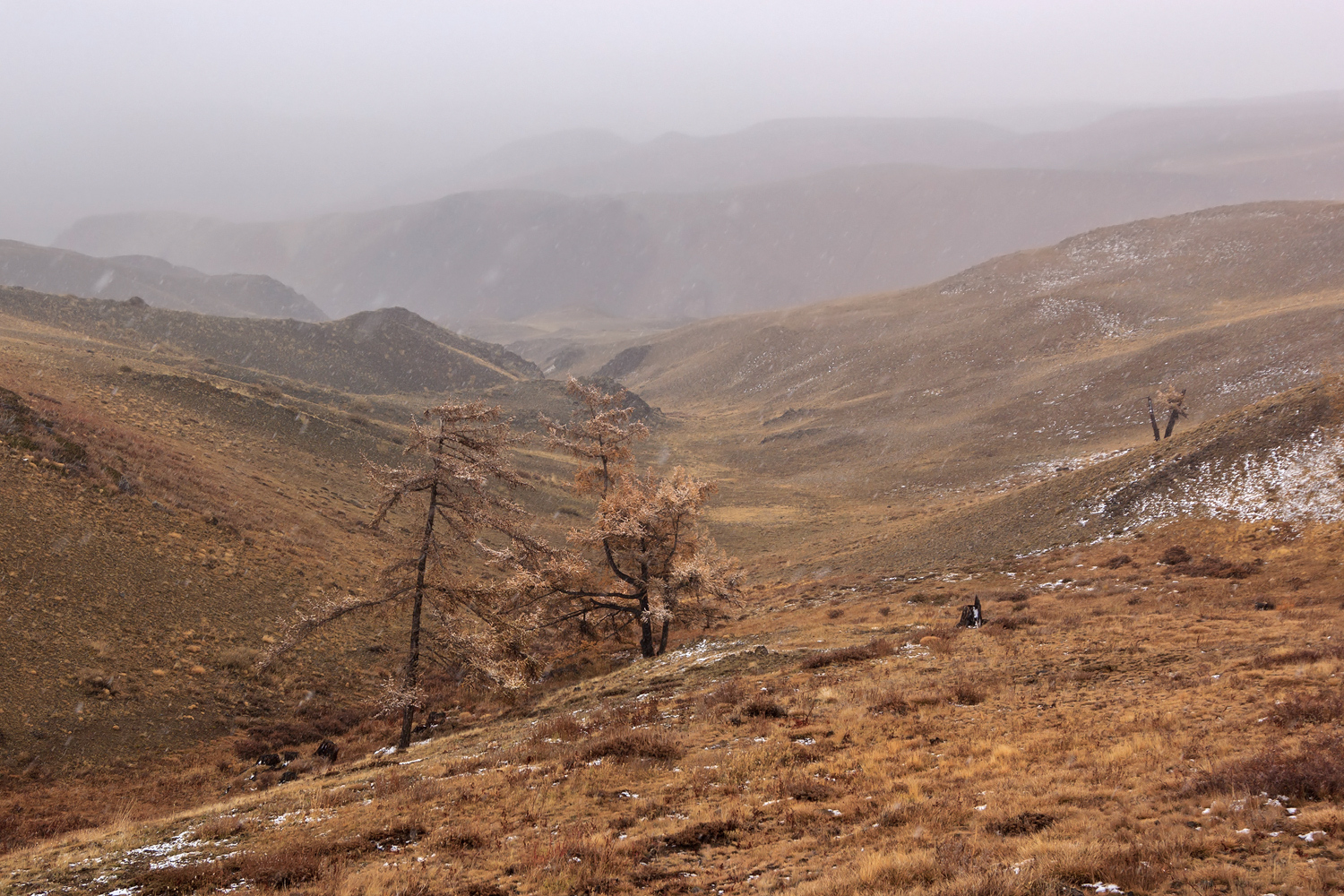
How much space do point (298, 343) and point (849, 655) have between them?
101 metres

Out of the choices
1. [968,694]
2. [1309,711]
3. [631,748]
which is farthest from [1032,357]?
[631,748]

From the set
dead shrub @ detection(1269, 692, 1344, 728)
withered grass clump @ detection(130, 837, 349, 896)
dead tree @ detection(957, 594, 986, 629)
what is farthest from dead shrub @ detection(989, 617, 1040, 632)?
withered grass clump @ detection(130, 837, 349, 896)

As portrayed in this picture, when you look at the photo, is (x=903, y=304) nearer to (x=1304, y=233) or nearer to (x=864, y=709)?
(x=1304, y=233)

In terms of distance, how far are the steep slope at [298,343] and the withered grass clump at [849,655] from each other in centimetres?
6852

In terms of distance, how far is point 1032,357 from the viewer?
83.9 metres

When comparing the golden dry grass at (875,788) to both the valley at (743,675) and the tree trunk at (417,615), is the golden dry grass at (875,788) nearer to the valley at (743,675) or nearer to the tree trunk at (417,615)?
the valley at (743,675)

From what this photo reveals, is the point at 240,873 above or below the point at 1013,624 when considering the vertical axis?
above

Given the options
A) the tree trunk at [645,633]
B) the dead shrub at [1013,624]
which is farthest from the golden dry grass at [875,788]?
the tree trunk at [645,633]

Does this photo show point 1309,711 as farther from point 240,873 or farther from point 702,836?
point 240,873

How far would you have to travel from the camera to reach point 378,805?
12.2 meters

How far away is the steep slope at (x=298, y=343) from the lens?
72875 mm

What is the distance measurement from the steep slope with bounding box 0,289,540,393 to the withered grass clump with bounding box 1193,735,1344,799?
3070 inches

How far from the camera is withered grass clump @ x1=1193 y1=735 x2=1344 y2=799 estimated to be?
7910 mm

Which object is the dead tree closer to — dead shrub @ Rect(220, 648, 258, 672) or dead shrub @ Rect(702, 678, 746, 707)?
dead shrub @ Rect(702, 678, 746, 707)
